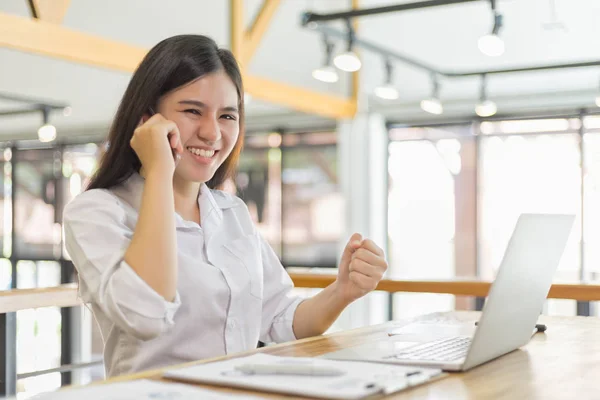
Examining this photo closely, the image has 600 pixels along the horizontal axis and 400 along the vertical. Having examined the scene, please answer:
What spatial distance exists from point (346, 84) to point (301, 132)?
139 centimetres

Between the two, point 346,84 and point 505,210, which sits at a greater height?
point 346,84

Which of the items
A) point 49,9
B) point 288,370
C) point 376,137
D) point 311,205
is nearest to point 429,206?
point 376,137

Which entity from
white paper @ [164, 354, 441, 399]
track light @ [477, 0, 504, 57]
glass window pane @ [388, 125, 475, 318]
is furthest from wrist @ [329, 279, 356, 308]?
glass window pane @ [388, 125, 475, 318]

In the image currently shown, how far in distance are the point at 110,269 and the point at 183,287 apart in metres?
0.24

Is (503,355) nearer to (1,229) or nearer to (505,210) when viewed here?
(505,210)

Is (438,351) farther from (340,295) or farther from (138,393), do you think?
(138,393)

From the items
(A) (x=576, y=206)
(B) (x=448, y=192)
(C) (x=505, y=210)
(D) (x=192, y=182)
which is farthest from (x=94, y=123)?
(D) (x=192, y=182)

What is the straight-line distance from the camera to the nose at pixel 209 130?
65.4 inches

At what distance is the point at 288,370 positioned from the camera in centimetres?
114

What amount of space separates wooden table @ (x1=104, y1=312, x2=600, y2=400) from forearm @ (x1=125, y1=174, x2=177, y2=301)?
0.69 ft

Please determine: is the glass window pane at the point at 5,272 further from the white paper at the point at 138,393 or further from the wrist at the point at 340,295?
the white paper at the point at 138,393

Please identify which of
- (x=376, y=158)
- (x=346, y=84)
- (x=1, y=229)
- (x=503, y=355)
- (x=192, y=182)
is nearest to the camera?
(x=503, y=355)

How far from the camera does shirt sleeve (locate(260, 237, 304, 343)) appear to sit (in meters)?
1.90

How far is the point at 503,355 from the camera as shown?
1438 millimetres
